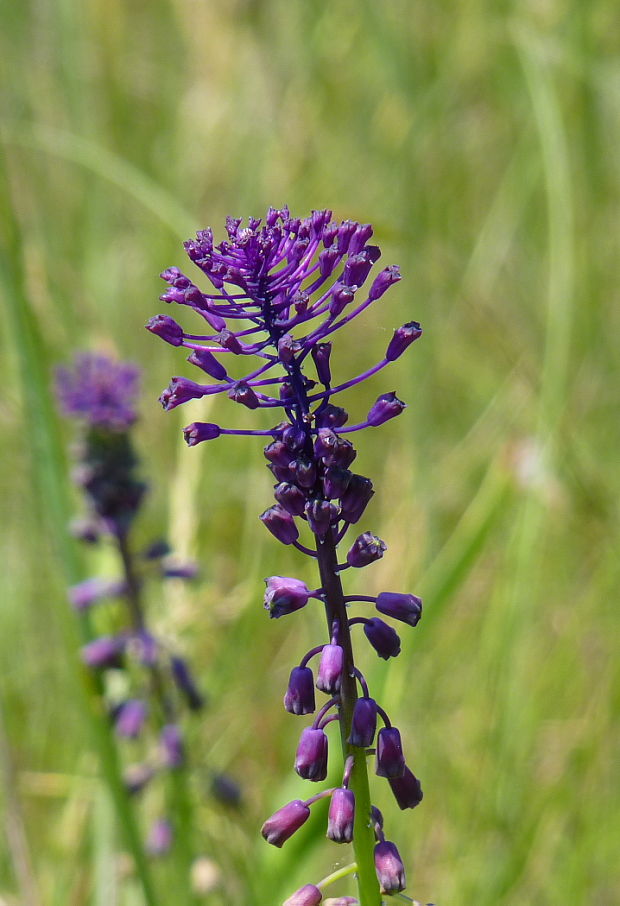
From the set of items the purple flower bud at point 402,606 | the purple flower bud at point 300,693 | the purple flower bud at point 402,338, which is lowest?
the purple flower bud at point 300,693

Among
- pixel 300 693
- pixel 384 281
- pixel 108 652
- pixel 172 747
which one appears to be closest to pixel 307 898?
pixel 300 693

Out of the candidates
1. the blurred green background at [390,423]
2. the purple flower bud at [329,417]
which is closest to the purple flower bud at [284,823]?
the purple flower bud at [329,417]

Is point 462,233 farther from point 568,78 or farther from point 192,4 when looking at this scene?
point 192,4

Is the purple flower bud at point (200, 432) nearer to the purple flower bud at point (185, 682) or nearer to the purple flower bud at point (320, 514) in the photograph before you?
the purple flower bud at point (320, 514)

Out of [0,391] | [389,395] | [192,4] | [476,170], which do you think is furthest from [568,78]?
[389,395]

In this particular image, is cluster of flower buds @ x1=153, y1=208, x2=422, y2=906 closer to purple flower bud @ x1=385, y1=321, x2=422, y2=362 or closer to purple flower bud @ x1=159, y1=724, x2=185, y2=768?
purple flower bud @ x1=385, y1=321, x2=422, y2=362

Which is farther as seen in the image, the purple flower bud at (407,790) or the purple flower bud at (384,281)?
the purple flower bud at (407,790)

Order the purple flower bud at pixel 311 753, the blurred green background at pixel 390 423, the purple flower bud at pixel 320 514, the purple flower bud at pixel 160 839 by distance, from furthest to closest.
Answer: the purple flower bud at pixel 160 839
the blurred green background at pixel 390 423
the purple flower bud at pixel 311 753
the purple flower bud at pixel 320 514

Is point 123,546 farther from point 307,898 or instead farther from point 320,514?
point 320,514
